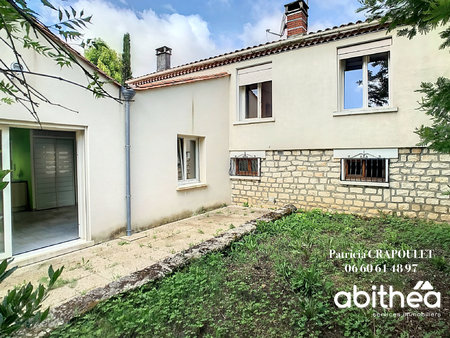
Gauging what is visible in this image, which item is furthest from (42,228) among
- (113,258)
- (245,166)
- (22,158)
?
(245,166)

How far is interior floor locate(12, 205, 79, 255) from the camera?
5.36m

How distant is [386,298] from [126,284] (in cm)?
332

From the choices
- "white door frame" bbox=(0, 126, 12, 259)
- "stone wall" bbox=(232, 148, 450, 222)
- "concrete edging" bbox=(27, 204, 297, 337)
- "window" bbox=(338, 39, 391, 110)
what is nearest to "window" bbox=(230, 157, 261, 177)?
"stone wall" bbox=(232, 148, 450, 222)

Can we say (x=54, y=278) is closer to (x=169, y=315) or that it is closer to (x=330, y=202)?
(x=169, y=315)

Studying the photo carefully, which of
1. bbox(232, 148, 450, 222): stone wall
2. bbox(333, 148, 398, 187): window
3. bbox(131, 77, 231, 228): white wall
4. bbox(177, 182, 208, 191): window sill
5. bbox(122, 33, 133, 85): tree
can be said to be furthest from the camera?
bbox(122, 33, 133, 85): tree

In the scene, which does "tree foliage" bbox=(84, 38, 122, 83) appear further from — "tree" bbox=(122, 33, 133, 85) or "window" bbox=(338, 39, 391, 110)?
"window" bbox=(338, 39, 391, 110)

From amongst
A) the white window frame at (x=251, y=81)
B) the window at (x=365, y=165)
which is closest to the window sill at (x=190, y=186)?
the white window frame at (x=251, y=81)

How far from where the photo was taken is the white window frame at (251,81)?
29.2ft

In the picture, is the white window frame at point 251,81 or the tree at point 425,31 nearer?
the tree at point 425,31

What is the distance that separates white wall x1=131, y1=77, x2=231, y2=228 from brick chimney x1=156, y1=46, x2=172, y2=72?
18.0 feet

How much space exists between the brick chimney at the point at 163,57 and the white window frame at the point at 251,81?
5655 mm

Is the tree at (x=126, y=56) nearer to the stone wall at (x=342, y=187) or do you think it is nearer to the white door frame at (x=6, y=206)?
the stone wall at (x=342, y=187)

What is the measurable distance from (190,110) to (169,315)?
6.05 m

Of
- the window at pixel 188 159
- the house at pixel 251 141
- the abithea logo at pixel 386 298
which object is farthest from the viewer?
the window at pixel 188 159
